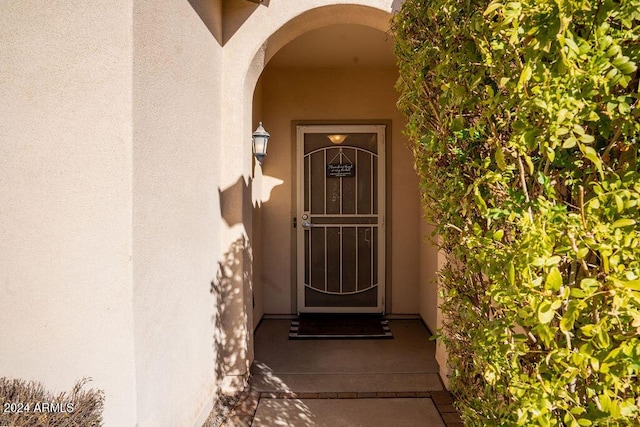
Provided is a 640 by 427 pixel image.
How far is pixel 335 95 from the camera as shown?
535 cm

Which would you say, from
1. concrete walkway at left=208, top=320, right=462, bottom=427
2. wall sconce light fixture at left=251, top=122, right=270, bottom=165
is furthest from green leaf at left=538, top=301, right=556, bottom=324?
wall sconce light fixture at left=251, top=122, right=270, bottom=165

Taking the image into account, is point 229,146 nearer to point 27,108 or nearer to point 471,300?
point 27,108

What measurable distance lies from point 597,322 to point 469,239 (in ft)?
1.34

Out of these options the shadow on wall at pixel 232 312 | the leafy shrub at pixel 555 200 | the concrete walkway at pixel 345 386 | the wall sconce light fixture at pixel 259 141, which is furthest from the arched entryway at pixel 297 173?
the leafy shrub at pixel 555 200

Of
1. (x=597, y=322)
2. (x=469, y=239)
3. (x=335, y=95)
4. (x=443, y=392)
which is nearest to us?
(x=597, y=322)

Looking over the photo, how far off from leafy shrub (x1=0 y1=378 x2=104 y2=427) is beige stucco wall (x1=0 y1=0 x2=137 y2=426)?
0.04m

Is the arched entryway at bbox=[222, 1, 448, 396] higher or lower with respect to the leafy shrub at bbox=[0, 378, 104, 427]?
higher

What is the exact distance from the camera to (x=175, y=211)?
7.77 feet

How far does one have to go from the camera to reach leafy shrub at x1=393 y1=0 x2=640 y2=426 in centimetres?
94

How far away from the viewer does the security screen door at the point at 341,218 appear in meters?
5.36

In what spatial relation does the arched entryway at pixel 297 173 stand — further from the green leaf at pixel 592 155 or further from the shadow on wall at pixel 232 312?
the green leaf at pixel 592 155

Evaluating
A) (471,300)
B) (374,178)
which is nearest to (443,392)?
(471,300)

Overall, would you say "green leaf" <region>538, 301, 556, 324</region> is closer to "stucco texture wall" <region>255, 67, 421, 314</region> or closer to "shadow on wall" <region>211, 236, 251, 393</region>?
"shadow on wall" <region>211, 236, 251, 393</region>

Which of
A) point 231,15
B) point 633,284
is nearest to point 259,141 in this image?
point 231,15
